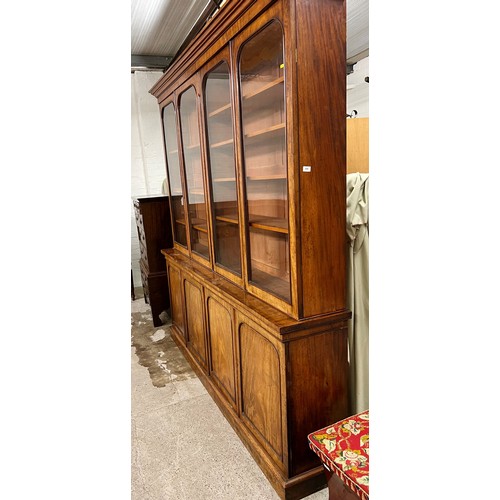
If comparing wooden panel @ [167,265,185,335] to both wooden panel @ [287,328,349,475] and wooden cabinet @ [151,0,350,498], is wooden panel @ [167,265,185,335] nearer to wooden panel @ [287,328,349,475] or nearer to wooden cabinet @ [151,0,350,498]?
wooden cabinet @ [151,0,350,498]

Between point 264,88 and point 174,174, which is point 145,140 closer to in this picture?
point 174,174

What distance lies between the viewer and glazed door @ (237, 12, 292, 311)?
1.53 m

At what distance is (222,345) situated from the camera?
2.20m

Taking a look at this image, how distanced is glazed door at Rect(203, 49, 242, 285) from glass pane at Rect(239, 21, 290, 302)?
13cm

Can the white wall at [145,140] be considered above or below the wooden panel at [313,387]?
above

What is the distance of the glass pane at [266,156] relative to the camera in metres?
1.54

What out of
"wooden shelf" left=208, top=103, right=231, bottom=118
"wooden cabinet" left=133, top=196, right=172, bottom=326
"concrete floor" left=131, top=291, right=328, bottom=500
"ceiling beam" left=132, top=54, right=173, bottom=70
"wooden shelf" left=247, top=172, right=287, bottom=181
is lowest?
"concrete floor" left=131, top=291, right=328, bottom=500

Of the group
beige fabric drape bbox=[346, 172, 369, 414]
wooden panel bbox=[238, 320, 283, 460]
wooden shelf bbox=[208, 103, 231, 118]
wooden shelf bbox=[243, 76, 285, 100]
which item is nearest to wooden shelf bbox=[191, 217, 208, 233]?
wooden shelf bbox=[208, 103, 231, 118]

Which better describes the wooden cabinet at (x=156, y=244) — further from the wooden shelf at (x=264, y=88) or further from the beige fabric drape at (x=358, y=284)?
the beige fabric drape at (x=358, y=284)

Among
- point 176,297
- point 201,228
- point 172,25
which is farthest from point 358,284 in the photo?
point 172,25

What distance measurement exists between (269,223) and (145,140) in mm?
3264

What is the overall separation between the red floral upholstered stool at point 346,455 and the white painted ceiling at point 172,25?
2.65 m

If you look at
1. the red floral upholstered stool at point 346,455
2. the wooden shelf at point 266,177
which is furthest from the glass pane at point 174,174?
the red floral upholstered stool at point 346,455
